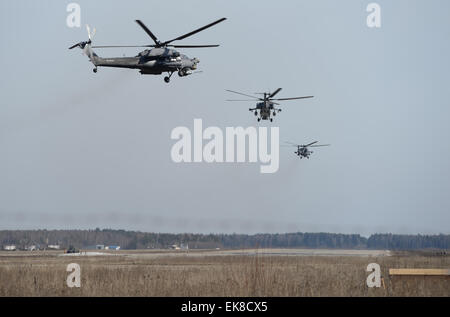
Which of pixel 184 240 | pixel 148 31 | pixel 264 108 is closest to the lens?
pixel 148 31

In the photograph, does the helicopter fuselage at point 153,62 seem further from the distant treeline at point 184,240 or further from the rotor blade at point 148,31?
the distant treeline at point 184,240

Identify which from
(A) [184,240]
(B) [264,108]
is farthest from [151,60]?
(A) [184,240]

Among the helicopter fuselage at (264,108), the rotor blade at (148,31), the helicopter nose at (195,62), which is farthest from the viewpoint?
the helicopter fuselage at (264,108)

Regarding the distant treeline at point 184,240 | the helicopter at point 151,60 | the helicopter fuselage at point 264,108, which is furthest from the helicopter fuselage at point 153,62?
the distant treeline at point 184,240

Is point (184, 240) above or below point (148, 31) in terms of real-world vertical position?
below

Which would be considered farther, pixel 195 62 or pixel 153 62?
pixel 195 62

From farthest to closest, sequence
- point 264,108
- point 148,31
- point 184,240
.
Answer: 1. point 184,240
2. point 264,108
3. point 148,31

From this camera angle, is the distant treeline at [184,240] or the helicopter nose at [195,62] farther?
the distant treeline at [184,240]

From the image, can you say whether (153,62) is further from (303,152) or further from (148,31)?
(303,152)

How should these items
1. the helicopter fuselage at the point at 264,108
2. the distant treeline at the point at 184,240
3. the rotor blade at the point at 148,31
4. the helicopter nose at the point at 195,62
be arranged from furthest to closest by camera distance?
the distant treeline at the point at 184,240, the helicopter fuselage at the point at 264,108, the helicopter nose at the point at 195,62, the rotor blade at the point at 148,31

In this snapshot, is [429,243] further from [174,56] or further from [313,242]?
[174,56]

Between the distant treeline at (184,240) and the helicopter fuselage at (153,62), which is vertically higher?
the helicopter fuselage at (153,62)
